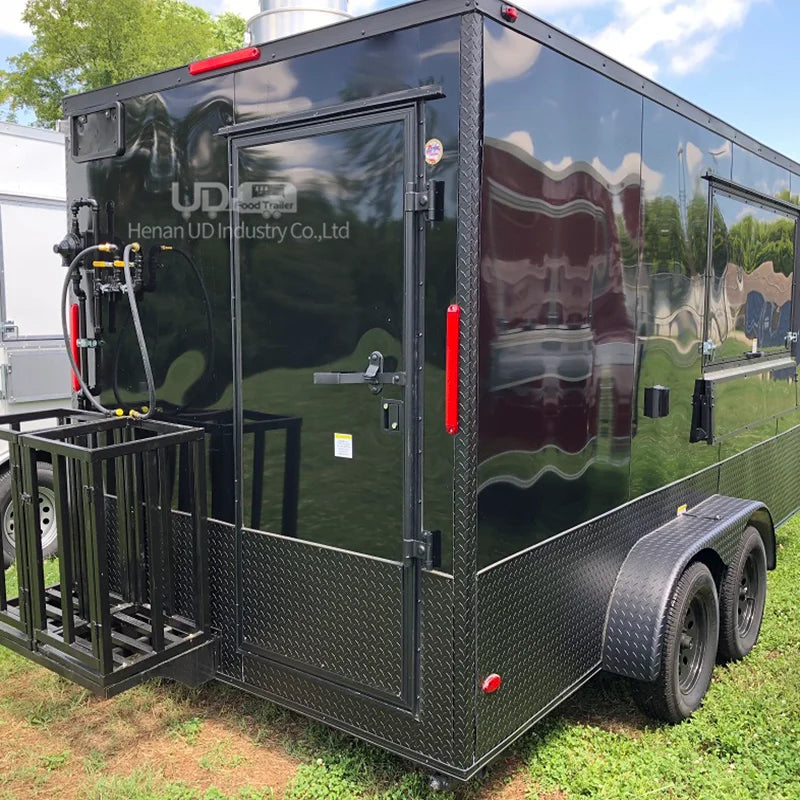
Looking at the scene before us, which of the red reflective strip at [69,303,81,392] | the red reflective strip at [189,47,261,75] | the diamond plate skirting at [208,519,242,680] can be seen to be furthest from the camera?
the red reflective strip at [69,303,81,392]

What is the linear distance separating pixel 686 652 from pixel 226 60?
3.06 m

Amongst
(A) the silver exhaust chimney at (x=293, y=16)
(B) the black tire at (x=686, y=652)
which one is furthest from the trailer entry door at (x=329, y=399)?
(B) the black tire at (x=686, y=652)

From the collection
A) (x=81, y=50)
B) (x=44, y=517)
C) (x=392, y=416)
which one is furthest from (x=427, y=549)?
(x=81, y=50)

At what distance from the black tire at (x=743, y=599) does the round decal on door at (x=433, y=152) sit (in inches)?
99.3

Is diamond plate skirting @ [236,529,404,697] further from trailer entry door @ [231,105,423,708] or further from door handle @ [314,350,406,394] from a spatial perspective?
door handle @ [314,350,406,394]

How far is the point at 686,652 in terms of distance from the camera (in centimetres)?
361

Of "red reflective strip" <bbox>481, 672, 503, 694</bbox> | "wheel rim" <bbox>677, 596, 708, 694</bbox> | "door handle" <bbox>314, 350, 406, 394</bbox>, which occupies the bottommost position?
"wheel rim" <bbox>677, 596, 708, 694</bbox>

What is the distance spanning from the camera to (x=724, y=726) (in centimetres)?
340

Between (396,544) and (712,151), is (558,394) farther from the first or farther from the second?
(712,151)

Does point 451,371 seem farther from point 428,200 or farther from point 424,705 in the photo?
point 424,705

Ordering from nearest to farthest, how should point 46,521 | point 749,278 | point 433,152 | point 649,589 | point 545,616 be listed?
point 433,152, point 545,616, point 649,589, point 749,278, point 46,521

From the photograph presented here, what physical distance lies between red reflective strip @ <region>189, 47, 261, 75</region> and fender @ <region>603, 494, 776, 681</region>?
8.13 ft

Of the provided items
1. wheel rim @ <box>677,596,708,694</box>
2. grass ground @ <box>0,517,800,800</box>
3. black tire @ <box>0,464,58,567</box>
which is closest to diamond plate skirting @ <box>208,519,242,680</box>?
grass ground @ <box>0,517,800,800</box>

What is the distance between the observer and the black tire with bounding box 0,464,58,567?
5.26 meters
